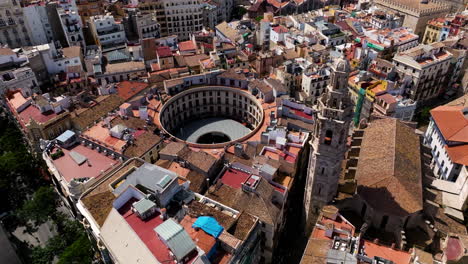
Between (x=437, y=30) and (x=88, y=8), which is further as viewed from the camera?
(x=88, y=8)

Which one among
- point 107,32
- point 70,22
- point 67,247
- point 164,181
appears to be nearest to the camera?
point 164,181

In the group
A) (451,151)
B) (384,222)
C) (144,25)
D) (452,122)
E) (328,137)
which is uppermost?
(144,25)

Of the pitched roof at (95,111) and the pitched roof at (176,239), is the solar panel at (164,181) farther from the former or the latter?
the pitched roof at (95,111)

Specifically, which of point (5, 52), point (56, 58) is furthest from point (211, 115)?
point (5, 52)

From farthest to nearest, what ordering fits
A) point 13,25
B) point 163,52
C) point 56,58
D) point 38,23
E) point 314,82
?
point 38,23 → point 13,25 → point 163,52 → point 56,58 → point 314,82

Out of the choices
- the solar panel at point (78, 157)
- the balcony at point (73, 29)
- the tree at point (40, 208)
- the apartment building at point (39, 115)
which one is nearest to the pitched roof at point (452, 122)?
the solar panel at point (78, 157)

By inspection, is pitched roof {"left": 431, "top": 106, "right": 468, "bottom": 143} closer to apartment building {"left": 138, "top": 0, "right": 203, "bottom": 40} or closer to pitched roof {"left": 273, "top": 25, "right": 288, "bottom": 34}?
pitched roof {"left": 273, "top": 25, "right": 288, "bottom": 34}

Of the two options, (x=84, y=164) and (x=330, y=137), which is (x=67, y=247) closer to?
(x=84, y=164)

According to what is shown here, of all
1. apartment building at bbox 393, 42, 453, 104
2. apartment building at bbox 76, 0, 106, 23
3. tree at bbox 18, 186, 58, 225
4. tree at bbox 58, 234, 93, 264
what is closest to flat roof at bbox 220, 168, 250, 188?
tree at bbox 58, 234, 93, 264
